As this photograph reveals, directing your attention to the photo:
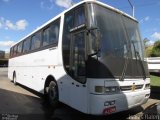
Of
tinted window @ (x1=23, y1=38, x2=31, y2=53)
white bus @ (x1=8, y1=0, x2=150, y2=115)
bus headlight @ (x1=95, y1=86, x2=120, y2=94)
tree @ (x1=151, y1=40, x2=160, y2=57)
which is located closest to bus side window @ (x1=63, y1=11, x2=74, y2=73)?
white bus @ (x1=8, y1=0, x2=150, y2=115)

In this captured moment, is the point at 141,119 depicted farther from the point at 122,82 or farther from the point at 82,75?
the point at 82,75

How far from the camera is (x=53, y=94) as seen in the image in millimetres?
8500

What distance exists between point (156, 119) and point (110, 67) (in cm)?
204

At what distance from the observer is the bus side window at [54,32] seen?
8.45m

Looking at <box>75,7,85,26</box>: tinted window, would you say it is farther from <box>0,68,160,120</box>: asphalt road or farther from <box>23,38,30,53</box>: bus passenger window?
<box>23,38,30,53</box>: bus passenger window

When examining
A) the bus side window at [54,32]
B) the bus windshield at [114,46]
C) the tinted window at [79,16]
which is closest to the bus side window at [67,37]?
the tinted window at [79,16]

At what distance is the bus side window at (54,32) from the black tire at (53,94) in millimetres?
1542

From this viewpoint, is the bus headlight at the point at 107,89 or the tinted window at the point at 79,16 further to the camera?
the tinted window at the point at 79,16

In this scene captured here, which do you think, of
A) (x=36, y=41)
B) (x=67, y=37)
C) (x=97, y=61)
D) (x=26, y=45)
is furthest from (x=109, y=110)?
(x=26, y=45)

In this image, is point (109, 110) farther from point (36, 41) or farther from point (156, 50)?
point (156, 50)

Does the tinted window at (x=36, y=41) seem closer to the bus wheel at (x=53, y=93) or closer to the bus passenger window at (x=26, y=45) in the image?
the bus passenger window at (x=26, y=45)

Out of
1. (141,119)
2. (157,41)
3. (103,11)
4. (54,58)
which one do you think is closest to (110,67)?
(103,11)

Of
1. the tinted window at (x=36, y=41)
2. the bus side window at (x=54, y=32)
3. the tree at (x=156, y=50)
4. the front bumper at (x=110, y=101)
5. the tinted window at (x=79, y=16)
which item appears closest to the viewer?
the front bumper at (x=110, y=101)

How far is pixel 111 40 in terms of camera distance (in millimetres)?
6441
